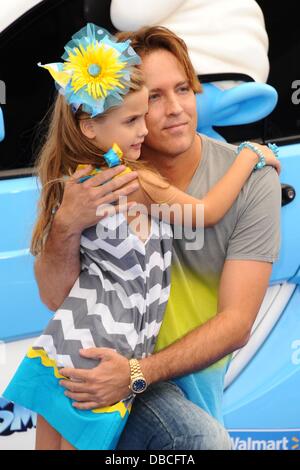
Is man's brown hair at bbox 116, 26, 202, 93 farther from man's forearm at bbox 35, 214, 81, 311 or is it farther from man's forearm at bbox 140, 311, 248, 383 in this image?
man's forearm at bbox 140, 311, 248, 383

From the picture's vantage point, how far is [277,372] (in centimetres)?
299

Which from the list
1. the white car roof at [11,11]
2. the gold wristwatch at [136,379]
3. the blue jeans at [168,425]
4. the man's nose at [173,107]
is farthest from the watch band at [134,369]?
the white car roof at [11,11]

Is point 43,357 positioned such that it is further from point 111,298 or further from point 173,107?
point 173,107

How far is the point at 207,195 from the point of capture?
2.37 meters

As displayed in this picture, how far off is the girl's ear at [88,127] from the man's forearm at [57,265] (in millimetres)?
208

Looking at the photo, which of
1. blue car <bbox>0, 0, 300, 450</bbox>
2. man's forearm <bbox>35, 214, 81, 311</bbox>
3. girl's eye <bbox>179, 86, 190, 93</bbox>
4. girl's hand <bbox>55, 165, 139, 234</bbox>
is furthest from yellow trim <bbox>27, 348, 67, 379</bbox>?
girl's eye <bbox>179, 86, 190, 93</bbox>

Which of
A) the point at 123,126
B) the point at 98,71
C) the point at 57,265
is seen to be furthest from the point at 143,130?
the point at 57,265

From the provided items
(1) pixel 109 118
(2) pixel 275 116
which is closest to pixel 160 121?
(1) pixel 109 118

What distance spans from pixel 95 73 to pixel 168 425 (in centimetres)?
78

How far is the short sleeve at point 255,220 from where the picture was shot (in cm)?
243

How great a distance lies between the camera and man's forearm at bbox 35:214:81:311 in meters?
2.35
